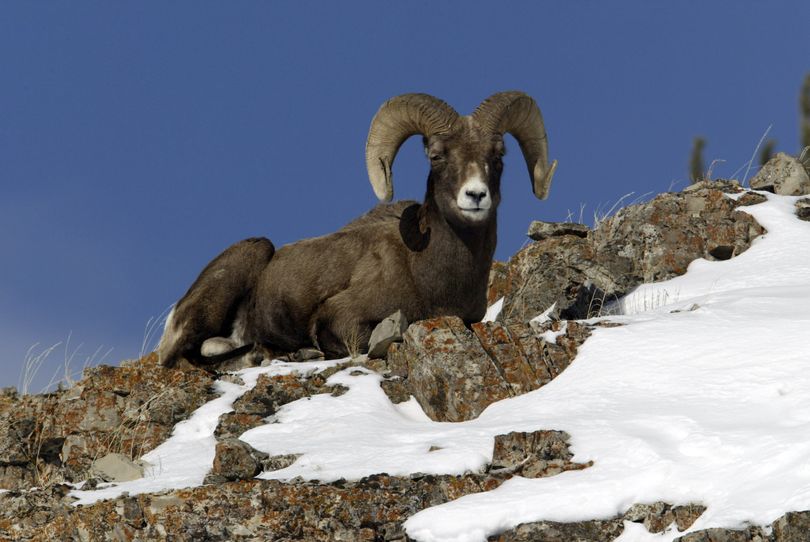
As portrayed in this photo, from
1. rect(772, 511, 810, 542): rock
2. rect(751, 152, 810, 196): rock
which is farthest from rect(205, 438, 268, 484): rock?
rect(751, 152, 810, 196): rock

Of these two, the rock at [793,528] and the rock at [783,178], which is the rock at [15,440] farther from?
the rock at [783,178]

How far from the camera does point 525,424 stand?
23.0ft

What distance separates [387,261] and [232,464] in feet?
14.2

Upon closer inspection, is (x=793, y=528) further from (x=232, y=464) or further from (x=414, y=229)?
(x=414, y=229)

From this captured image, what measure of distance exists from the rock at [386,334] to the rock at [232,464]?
2.64m

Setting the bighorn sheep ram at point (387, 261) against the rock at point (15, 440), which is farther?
the bighorn sheep ram at point (387, 261)

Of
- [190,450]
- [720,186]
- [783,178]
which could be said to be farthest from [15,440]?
[783,178]

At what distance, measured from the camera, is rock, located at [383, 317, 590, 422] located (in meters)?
7.85

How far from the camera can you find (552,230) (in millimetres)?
13578

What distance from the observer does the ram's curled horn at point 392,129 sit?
10742 millimetres

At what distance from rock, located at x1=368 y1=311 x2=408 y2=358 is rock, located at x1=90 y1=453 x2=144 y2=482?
94.5 inches

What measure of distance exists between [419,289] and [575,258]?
7.50 feet

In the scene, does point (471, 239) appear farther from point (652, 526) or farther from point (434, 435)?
point (652, 526)

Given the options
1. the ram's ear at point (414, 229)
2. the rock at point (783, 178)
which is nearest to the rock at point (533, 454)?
the ram's ear at point (414, 229)
